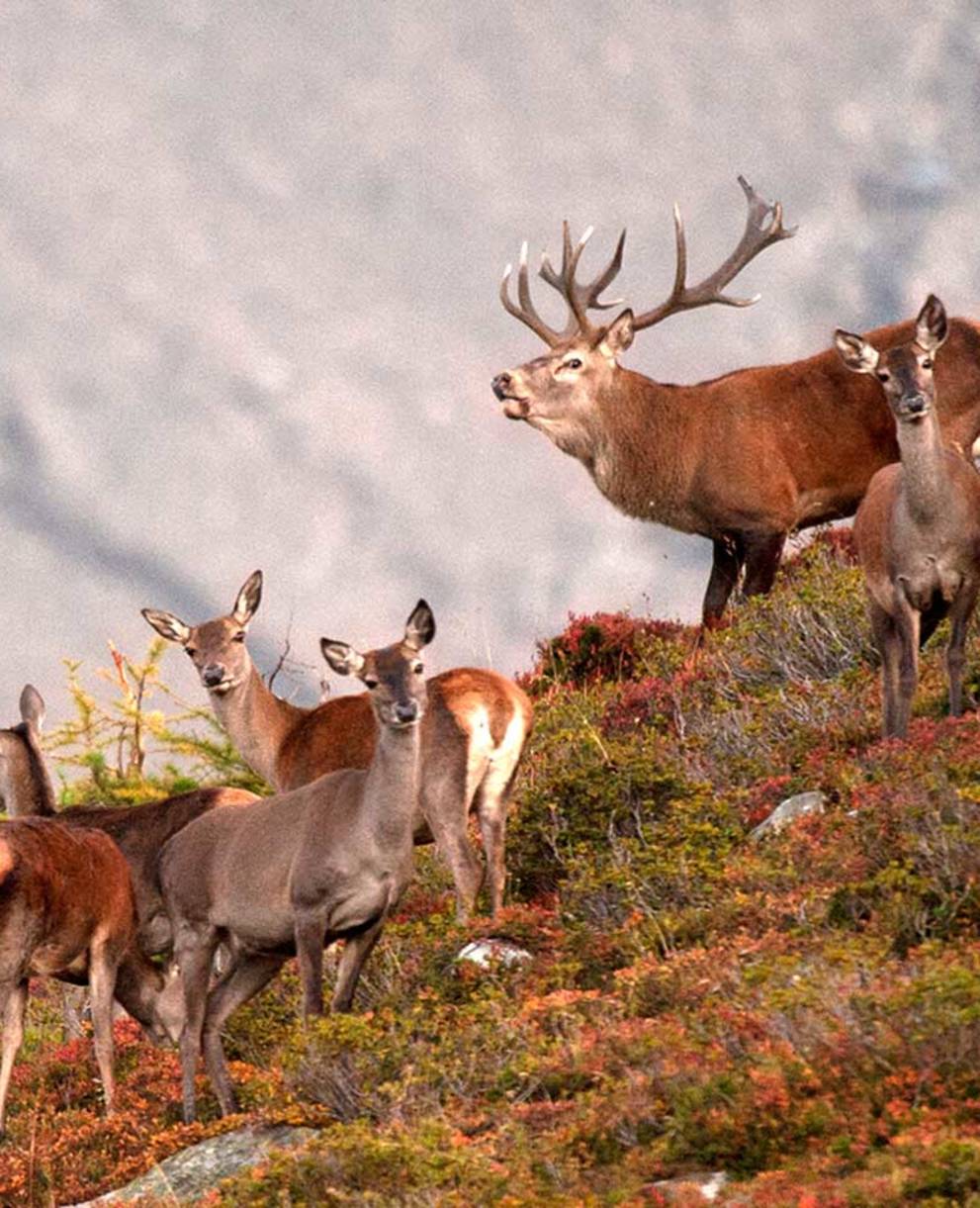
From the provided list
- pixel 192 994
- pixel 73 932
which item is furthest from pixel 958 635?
pixel 73 932

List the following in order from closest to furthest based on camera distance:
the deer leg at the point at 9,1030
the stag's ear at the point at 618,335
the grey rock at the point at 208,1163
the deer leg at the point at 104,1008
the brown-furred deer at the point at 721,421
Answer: the grey rock at the point at 208,1163, the deer leg at the point at 9,1030, the deer leg at the point at 104,1008, the brown-furred deer at the point at 721,421, the stag's ear at the point at 618,335

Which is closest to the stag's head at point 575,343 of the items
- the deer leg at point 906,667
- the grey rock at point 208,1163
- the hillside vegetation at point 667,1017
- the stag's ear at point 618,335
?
the stag's ear at point 618,335

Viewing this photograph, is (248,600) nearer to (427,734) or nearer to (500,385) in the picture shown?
(427,734)

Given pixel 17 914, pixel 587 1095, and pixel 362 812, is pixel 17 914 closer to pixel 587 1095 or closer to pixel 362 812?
pixel 362 812

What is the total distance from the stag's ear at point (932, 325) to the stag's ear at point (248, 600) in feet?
15.1

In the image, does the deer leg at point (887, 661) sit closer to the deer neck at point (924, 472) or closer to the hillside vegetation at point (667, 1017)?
the hillside vegetation at point (667, 1017)

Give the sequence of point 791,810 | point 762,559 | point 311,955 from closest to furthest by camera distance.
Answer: point 311,955 → point 791,810 → point 762,559

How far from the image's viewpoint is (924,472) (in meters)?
10.7

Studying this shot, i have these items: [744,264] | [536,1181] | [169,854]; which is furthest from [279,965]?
[744,264]

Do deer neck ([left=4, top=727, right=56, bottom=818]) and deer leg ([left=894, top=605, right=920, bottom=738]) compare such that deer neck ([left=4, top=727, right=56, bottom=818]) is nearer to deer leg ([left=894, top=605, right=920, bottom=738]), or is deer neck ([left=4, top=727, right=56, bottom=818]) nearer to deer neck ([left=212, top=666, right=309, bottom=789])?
deer neck ([left=212, top=666, right=309, bottom=789])

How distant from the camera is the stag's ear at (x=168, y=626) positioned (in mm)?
12148

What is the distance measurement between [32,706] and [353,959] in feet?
20.4

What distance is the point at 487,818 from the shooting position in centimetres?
1091

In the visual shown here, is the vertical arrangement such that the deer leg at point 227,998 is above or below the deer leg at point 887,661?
below
